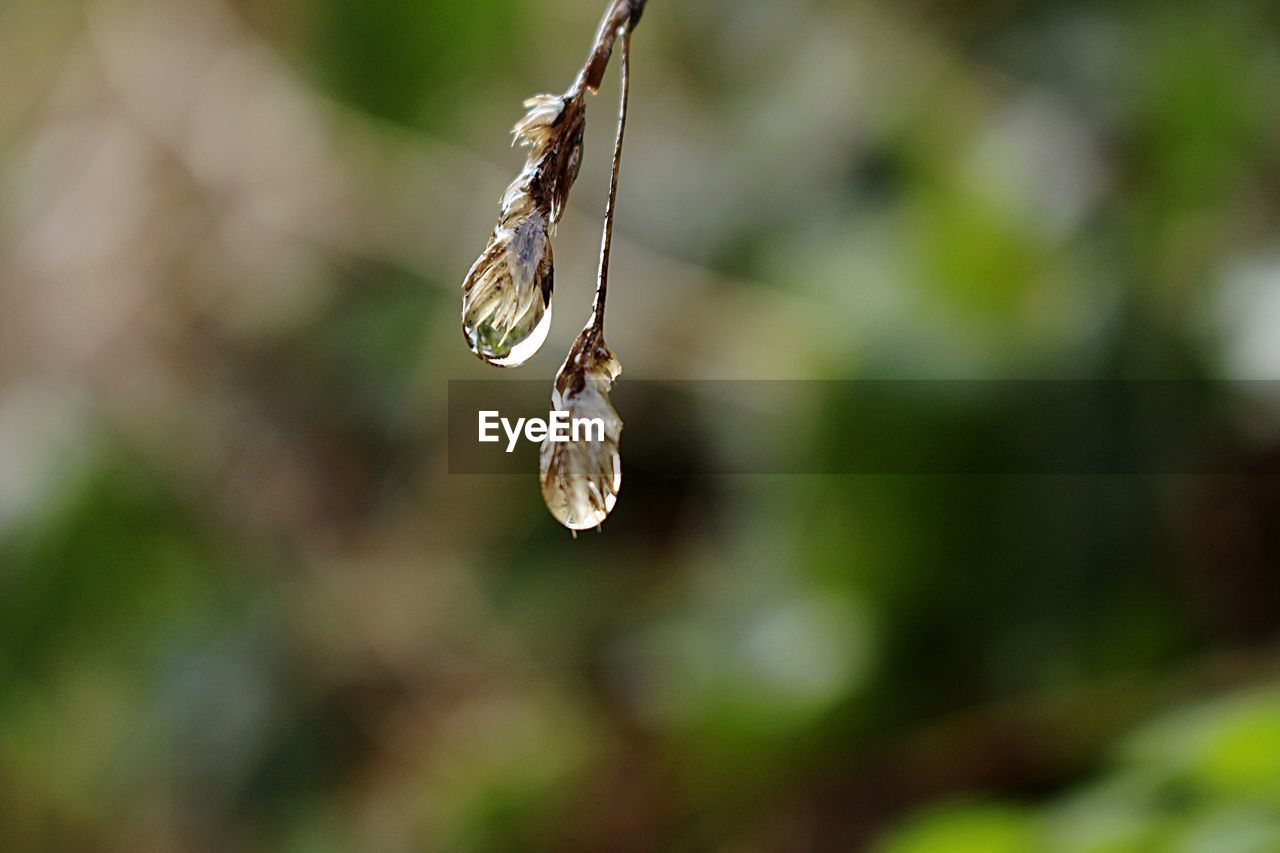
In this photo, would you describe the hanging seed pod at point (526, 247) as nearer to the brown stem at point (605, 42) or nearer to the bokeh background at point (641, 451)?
the brown stem at point (605, 42)

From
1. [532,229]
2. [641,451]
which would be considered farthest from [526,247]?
[641,451]

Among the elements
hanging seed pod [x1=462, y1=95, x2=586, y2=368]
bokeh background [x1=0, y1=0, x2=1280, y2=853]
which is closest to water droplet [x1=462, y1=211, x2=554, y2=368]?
hanging seed pod [x1=462, y1=95, x2=586, y2=368]

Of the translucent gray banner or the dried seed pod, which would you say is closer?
the dried seed pod

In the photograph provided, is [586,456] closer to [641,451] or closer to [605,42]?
[605,42]

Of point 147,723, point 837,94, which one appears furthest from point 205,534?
point 837,94

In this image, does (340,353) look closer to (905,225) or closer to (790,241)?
(790,241)

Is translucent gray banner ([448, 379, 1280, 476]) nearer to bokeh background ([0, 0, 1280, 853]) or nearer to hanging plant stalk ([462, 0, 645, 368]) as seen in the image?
bokeh background ([0, 0, 1280, 853])
